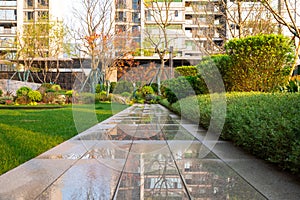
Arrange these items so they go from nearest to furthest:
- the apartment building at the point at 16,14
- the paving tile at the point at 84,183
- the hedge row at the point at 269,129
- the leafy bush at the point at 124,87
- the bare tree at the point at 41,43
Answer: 1. the paving tile at the point at 84,183
2. the hedge row at the point at 269,129
3. the leafy bush at the point at 124,87
4. the bare tree at the point at 41,43
5. the apartment building at the point at 16,14

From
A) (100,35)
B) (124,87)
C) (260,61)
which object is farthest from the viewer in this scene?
(124,87)

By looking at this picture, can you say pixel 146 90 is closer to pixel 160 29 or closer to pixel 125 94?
pixel 125 94

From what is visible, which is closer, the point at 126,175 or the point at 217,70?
the point at 126,175

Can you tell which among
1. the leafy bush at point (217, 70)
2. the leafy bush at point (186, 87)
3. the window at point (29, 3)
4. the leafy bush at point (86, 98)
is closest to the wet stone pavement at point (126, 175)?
the leafy bush at point (217, 70)

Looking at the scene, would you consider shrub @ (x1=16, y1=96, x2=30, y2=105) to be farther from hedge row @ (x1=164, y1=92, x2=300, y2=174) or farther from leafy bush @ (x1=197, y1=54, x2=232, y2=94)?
hedge row @ (x1=164, y1=92, x2=300, y2=174)

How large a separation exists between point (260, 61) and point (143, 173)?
549cm

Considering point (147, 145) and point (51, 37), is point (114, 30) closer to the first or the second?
point (51, 37)

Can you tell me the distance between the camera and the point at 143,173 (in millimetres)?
3398

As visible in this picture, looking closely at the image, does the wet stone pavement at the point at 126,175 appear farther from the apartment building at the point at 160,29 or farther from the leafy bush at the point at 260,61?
the apartment building at the point at 160,29

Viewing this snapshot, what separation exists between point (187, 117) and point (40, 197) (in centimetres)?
713

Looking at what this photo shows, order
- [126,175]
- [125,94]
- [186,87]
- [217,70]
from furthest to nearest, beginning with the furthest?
[125,94], [186,87], [217,70], [126,175]

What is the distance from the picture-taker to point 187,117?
9.43 m

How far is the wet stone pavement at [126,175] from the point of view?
2713mm

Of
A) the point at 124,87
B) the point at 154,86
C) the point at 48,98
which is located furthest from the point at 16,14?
the point at 154,86
